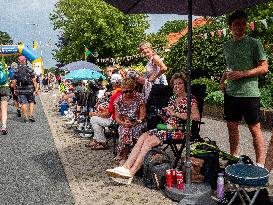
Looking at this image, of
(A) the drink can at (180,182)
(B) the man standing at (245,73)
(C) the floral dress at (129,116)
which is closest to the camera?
(A) the drink can at (180,182)

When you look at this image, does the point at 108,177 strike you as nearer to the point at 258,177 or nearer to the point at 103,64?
the point at 258,177

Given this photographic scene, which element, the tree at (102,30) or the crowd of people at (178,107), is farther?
the tree at (102,30)

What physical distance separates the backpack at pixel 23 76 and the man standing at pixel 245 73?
7895mm

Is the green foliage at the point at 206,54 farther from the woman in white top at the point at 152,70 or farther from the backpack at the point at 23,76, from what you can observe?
the woman in white top at the point at 152,70

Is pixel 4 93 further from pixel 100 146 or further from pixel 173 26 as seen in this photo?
pixel 173 26

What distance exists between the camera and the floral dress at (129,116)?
627 cm

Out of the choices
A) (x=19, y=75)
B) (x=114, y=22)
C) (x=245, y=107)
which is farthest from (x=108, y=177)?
(x=114, y=22)

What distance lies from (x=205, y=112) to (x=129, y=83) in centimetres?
679

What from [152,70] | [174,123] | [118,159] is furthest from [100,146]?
[174,123]

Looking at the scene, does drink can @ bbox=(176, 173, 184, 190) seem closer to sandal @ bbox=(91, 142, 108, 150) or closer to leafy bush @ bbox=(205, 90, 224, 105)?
sandal @ bbox=(91, 142, 108, 150)

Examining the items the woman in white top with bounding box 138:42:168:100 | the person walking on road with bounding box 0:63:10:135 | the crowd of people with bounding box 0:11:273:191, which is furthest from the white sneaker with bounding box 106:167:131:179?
the person walking on road with bounding box 0:63:10:135

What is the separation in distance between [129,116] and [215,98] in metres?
6.11

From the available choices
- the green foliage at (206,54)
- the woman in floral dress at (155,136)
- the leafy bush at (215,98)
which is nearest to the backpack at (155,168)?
the woman in floral dress at (155,136)

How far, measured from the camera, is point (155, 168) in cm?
517
